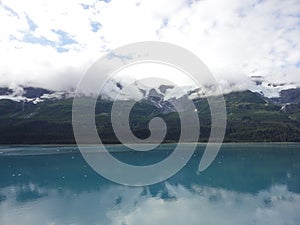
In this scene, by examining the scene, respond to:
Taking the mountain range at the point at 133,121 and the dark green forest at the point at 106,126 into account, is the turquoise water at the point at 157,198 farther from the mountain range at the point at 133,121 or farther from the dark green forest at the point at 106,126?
the mountain range at the point at 133,121

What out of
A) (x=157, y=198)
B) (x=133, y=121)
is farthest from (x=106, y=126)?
(x=157, y=198)

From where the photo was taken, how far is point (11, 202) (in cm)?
2580

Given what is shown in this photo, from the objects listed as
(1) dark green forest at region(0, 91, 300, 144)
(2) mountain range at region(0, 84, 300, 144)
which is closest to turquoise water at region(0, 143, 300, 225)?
(1) dark green forest at region(0, 91, 300, 144)

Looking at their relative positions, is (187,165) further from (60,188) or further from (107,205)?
(107,205)

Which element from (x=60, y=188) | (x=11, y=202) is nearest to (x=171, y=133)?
(x=60, y=188)

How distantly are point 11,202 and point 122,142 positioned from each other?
6896 centimetres

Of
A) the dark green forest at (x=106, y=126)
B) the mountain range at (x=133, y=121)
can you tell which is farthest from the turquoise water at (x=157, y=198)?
the mountain range at (x=133, y=121)

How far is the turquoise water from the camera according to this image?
69.2ft

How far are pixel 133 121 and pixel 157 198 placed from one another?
341 ft

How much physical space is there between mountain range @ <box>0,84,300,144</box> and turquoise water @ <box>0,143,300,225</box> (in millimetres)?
49294

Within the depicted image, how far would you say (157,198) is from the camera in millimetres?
27438

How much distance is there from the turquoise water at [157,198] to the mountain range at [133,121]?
49.3 meters

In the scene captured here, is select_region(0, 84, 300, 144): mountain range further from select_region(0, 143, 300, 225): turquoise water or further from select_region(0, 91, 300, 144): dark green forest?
→ select_region(0, 143, 300, 225): turquoise water

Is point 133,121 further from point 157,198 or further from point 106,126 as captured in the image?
point 157,198
